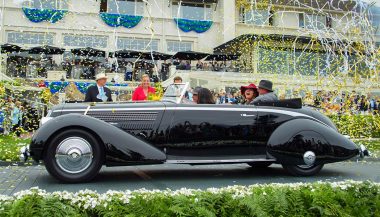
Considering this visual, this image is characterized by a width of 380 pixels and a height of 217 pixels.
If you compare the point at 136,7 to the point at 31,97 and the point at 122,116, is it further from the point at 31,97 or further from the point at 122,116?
the point at 122,116

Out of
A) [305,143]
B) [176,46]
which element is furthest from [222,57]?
[305,143]

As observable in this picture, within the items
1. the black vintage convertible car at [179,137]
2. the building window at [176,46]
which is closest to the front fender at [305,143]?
the black vintage convertible car at [179,137]

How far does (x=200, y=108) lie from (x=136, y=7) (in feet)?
116

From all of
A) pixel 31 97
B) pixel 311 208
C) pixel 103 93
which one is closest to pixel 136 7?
pixel 31 97

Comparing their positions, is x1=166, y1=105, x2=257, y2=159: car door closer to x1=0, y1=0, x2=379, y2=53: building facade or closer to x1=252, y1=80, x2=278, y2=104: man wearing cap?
x1=252, y1=80, x2=278, y2=104: man wearing cap

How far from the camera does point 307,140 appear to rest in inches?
281

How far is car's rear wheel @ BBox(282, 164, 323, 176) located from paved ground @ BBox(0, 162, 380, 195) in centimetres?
14

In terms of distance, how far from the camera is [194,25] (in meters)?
42.1

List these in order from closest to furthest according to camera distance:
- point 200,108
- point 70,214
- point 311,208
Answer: point 70,214
point 311,208
point 200,108

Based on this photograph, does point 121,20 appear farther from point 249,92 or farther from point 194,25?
point 249,92

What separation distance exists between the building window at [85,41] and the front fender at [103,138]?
32.9 meters

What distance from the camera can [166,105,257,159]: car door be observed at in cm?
676

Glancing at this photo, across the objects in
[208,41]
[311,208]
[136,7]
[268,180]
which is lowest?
[268,180]

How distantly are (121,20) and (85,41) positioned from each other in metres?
3.84
